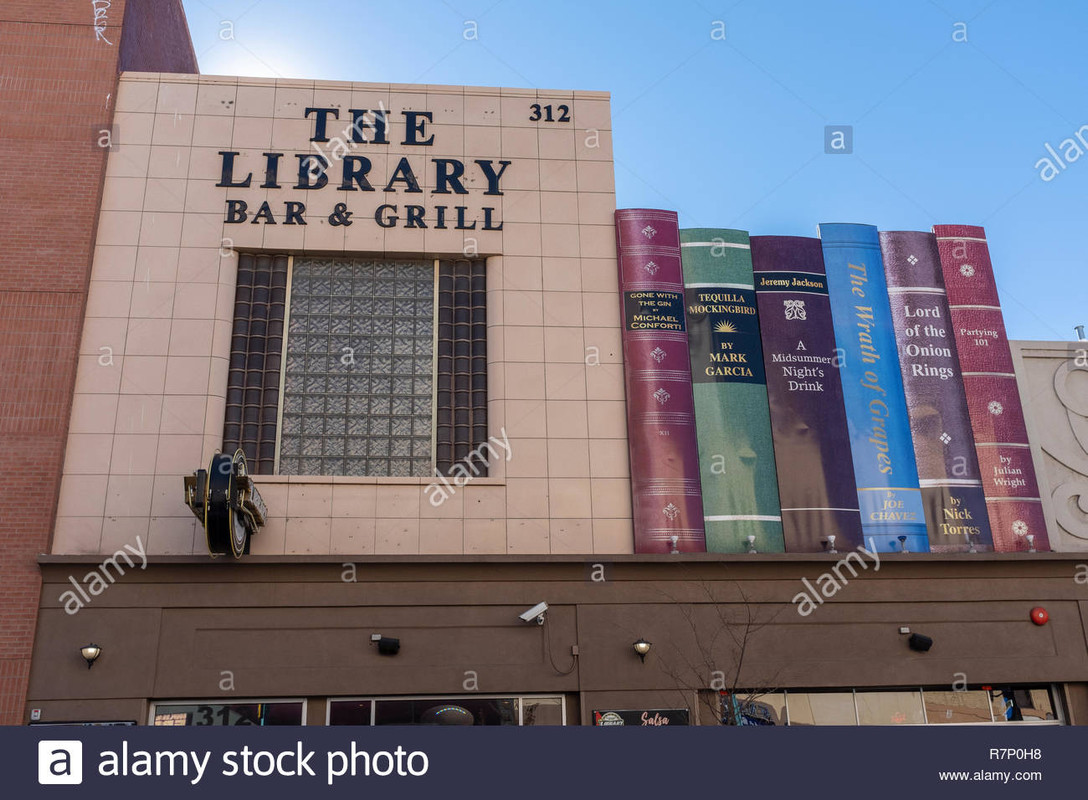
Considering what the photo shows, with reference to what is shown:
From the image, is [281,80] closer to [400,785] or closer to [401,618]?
[401,618]

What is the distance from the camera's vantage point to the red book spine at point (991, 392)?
17.5 m

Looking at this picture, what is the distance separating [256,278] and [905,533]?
13013 millimetres

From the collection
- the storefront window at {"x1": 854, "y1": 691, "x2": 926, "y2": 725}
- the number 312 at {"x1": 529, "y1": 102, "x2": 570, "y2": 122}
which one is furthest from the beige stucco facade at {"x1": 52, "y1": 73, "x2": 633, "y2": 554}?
the storefront window at {"x1": 854, "y1": 691, "x2": 926, "y2": 725}

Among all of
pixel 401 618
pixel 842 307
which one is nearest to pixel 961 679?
pixel 842 307

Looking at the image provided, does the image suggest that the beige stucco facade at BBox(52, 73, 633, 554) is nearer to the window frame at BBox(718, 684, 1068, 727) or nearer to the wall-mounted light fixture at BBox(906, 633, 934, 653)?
the window frame at BBox(718, 684, 1068, 727)

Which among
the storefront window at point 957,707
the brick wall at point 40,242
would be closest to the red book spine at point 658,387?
the storefront window at point 957,707

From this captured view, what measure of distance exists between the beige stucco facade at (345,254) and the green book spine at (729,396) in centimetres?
156

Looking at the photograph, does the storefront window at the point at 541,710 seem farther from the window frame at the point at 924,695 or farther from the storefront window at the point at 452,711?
the window frame at the point at 924,695

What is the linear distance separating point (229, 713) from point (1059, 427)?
53.1 ft

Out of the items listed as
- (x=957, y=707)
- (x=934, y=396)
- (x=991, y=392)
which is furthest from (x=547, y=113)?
(x=957, y=707)

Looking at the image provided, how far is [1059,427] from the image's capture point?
18.5 meters

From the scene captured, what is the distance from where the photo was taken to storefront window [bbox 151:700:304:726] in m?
15.0

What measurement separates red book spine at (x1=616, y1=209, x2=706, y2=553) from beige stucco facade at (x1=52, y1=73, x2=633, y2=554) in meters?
0.29

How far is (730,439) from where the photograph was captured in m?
17.4
